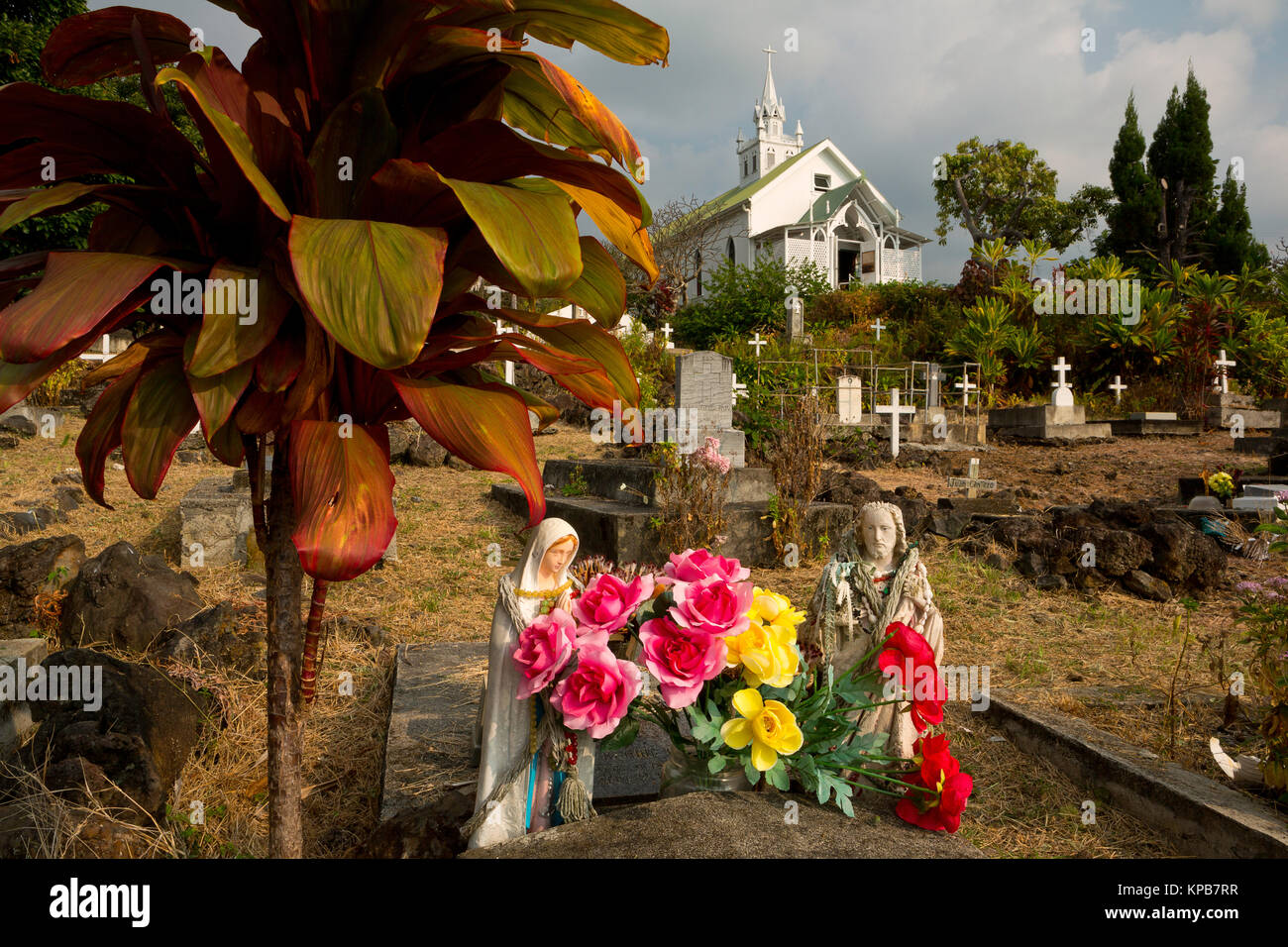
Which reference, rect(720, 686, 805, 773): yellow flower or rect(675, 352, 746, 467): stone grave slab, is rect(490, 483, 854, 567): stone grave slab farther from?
rect(720, 686, 805, 773): yellow flower

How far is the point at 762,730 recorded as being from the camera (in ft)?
6.51

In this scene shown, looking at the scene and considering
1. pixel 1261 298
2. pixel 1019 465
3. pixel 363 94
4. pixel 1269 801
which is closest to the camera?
pixel 363 94

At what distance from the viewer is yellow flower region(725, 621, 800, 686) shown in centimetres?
202

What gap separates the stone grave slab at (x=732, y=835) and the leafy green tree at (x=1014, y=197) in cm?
3030

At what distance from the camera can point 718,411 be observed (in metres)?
7.88

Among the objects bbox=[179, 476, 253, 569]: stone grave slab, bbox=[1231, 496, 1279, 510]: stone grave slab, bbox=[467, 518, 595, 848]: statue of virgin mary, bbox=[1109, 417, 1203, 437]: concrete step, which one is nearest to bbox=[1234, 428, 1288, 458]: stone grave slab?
bbox=[1109, 417, 1203, 437]: concrete step

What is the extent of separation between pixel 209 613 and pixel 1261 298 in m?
22.4

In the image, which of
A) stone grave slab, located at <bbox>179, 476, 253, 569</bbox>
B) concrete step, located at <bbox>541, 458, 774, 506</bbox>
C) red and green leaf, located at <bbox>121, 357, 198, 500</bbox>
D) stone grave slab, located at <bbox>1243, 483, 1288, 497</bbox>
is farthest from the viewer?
stone grave slab, located at <bbox>1243, 483, 1288, 497</bbox>

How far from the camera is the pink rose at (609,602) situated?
2.00 meters

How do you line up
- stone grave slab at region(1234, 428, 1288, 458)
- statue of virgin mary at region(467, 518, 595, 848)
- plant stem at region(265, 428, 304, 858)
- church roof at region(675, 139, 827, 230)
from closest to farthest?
plant stem at region(265, 428, 304, 858) < statue of virgin mary at region(467, 518, 595, 848) < stone grave slab at region(1234, 428, 1288, 458) < church roof at region(675, 139, 827, 230)

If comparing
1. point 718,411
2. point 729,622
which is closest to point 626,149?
point 729,622

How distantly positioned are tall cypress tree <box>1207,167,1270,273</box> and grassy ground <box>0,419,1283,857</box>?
18.7 meters

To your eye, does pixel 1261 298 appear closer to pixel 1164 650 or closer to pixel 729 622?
pixel 1164 650

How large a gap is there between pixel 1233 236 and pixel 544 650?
2795cm
